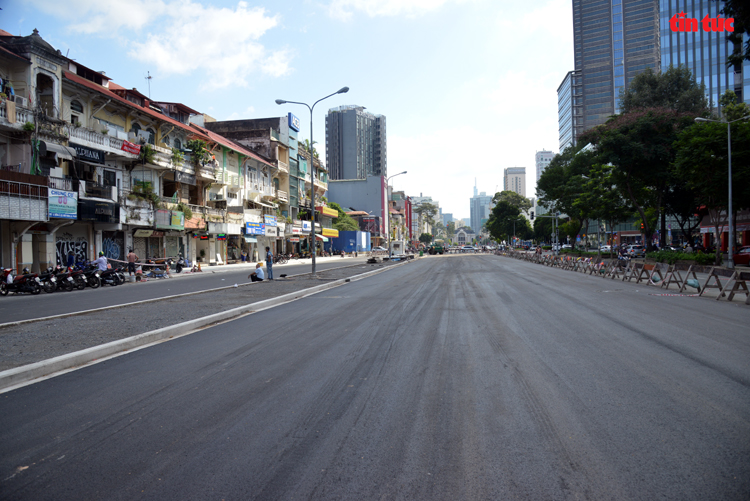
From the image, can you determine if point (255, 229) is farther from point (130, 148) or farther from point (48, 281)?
point (48, 281)

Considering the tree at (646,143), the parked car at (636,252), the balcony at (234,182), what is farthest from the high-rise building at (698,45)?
the balcony at (234,182)

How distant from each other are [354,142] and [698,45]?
304 ft

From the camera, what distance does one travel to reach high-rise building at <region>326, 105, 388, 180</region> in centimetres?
14612

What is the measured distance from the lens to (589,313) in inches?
424

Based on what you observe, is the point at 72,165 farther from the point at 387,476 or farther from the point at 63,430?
the point at 387,476

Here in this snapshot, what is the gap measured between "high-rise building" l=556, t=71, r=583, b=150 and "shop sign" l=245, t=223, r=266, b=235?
90.6 meters

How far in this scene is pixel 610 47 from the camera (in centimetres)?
11794

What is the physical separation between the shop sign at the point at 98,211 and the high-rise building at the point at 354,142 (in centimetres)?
11719

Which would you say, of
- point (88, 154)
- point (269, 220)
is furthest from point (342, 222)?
point (88, 154)

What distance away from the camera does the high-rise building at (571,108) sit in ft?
381

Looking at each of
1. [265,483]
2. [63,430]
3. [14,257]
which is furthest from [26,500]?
[14,257]

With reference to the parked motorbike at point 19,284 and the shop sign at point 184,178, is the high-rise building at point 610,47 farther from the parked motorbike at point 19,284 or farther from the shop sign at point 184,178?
the parked motorbike at point 19,284

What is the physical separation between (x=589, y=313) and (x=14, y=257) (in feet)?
83.3

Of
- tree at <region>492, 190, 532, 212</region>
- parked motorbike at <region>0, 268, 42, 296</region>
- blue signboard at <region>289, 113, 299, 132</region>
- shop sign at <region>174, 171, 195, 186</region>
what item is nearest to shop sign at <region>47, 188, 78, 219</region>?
parked motorbike at <region>0, 268, 42, 296</region>
